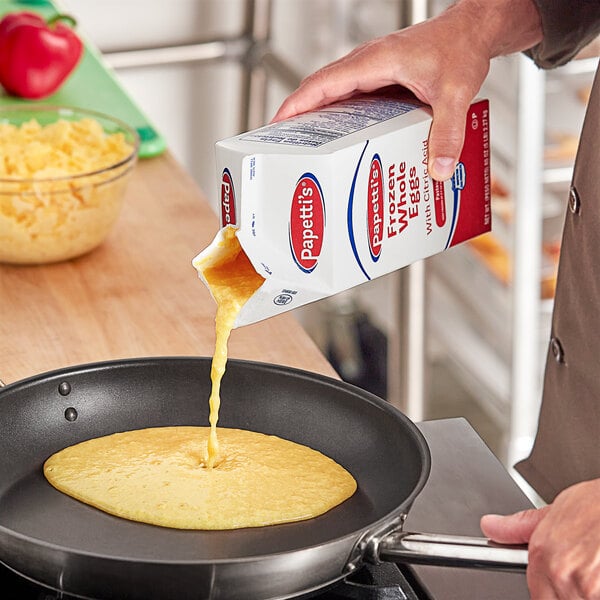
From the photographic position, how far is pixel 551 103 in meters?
2.35

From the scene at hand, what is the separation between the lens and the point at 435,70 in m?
1.11

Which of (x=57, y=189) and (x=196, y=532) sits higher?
(x=57, y=189)

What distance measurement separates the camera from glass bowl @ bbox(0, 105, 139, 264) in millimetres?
1380

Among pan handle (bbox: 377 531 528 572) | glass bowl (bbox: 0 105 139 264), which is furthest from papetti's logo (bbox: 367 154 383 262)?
glass bowl (bbox: 0 105 139 264)

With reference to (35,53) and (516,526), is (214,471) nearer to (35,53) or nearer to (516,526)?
(516,526)

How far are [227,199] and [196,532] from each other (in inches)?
11.1

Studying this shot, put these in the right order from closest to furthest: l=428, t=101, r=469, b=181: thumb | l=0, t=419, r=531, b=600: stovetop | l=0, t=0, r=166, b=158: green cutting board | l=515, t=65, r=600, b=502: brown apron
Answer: l=0, t=419, r=531, b=600: stovetop
l=428, t=101, r=469, b=181: thumb
l=515, t=65, r=600, b=502: brown apron
l=0, t=0, r=166, b=158: green cutting board

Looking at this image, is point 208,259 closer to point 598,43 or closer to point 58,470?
point 58,470

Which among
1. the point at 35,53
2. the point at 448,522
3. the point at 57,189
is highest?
the point at 35,53

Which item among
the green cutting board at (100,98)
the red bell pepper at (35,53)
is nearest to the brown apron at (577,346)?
the green cutting board at (100,98)

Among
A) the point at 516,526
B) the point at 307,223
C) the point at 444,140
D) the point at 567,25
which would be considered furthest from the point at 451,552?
the point at 567,25

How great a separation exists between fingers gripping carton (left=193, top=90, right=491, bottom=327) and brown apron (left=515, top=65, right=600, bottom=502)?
15 cm

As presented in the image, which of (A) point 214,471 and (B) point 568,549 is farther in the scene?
(A) point 214,471

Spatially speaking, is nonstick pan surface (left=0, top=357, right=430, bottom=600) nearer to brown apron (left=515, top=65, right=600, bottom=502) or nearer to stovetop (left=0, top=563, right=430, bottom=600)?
stovetop (left=0, top=563, right=430, bottom=600)
